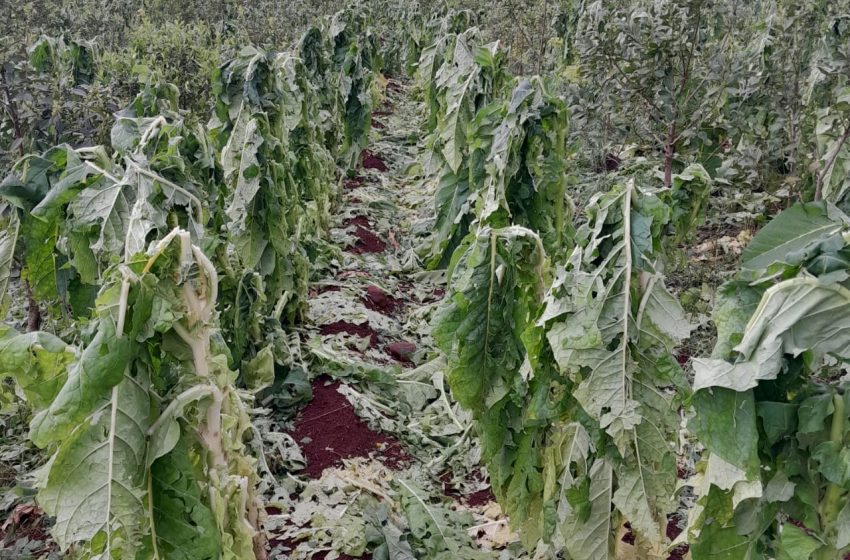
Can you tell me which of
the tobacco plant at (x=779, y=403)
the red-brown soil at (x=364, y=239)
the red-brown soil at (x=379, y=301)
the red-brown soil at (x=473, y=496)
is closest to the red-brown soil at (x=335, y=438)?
the red-brown soil at (x=473, y=496)

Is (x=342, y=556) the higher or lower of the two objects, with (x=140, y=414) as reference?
lower

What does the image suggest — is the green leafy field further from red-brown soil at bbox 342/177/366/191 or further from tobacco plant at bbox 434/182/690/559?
red-brown soil at bbox 342/177/366/191

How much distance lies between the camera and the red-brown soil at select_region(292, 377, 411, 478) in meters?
3.93

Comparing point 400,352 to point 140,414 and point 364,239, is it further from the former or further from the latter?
point 140,414

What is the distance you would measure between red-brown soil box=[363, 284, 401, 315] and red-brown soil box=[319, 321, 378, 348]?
43cm

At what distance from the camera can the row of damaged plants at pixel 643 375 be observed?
1.62m

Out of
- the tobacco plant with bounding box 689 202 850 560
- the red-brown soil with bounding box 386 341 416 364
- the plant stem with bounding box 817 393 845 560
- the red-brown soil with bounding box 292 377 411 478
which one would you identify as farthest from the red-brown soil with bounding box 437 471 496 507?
the plant stem with bounding box 817 393 845 560

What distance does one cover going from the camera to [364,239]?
7.25 meters

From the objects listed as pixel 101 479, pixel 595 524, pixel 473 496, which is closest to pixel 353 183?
pixel 473 496

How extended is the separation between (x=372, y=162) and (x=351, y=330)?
5.27 metres

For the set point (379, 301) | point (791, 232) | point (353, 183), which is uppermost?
point (791, 232)

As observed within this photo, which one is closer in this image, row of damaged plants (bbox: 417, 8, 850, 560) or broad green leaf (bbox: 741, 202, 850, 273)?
row of damaged plants (bbox: 417, 8, 850, 560)

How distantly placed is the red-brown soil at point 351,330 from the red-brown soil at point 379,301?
1.42ft

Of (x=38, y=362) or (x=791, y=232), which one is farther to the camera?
(x=38, y=362)
